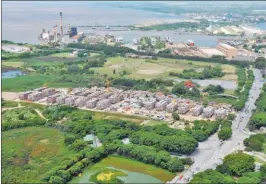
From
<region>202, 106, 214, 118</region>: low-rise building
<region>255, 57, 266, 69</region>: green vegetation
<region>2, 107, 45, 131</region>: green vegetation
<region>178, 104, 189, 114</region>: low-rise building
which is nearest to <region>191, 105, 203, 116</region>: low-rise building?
<region>202, 106, 214, 118</region>: low-rise building

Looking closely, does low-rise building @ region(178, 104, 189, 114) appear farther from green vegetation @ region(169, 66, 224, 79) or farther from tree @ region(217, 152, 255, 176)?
green vegetation @ region(169, 66, 224, 79)

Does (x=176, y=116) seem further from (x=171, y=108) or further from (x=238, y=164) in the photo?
(x=238, y=164)

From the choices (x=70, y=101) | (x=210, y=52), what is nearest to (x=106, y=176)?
(x=70, y=101)

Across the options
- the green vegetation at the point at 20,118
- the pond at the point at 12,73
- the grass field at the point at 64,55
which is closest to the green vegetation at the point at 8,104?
the green vegetation at the point at 20,118

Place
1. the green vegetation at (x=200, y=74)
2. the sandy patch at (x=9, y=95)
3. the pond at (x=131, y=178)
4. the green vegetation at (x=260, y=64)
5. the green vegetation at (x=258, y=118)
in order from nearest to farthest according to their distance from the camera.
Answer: the pond at (x=131, y=178), the green vegetation at (x=258, y=118), the sandy patch at (x=9, y=95), the green vegetation at (x=200, y=74), the green vegetation at (x=260, y=64)

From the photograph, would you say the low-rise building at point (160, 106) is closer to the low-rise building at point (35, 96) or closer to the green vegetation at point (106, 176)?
the low-rise building at point (35, 96)
